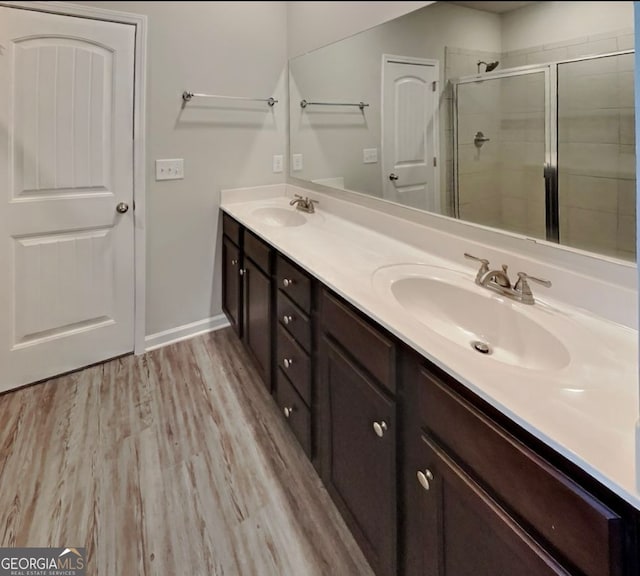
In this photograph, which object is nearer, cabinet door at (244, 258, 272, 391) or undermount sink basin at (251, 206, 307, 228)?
cabinet door at (244, 258, 272, 391)

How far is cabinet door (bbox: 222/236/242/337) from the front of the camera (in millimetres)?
2262

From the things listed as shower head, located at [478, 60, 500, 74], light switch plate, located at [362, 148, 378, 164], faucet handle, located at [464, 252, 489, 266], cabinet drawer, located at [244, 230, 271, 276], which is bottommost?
faucet handle, located at [464, 252, 489, 266]

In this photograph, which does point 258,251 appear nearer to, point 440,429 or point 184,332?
point 184,332

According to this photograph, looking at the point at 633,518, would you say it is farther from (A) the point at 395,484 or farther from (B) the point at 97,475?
(B) the point at 97,475

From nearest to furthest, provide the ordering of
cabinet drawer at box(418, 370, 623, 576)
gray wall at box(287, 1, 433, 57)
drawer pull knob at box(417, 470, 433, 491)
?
1. cabinet drawer at box(418, 370, 623, 576)
2. drawer pull knob at box(417, 470, 433, 491)
3. gray wall at box(287, 1, 433, 57)

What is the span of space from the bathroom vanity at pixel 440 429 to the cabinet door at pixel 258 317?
0.13 m

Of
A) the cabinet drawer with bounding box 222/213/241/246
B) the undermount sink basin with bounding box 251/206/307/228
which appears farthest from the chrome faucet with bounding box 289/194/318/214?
the cabinet drawer with bounding box 222/213/241/246

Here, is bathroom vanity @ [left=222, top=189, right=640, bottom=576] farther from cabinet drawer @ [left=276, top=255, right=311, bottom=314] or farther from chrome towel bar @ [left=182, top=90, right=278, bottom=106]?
chrome towel bar @ [left=182, top=90, right=278, bottom=106]

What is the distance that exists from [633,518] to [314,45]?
2450mm

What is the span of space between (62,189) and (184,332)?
103cm

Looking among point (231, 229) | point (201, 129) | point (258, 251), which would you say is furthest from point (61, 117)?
point (258, 251)

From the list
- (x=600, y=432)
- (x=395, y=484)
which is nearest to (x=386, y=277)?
(x=395, y=484)

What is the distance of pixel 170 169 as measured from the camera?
2.34 meters

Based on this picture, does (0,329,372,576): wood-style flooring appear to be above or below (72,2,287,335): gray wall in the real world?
below
